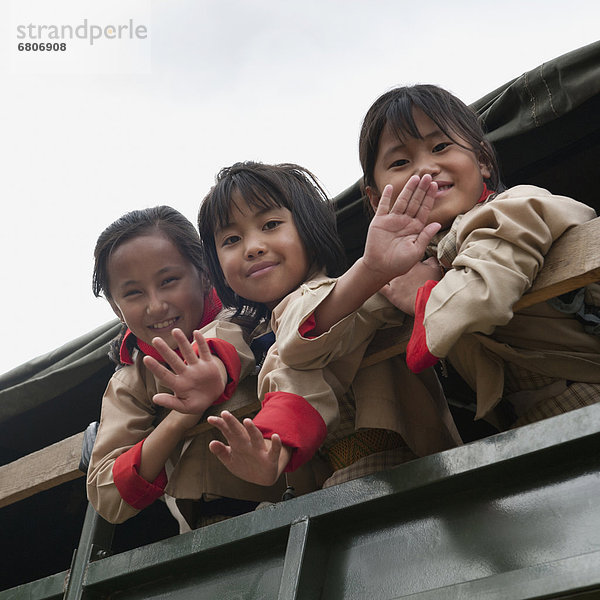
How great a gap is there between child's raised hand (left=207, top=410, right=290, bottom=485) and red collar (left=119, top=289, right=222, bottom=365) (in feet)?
3.02

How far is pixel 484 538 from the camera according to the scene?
4.35 feet

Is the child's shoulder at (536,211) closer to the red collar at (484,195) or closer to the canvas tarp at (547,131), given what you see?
the red collar at (484,195)

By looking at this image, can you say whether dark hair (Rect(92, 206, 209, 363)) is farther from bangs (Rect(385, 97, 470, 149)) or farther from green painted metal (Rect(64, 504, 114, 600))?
bangs (Rect(385, 97, 470, 149))

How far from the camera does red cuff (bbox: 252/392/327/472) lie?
1651mm

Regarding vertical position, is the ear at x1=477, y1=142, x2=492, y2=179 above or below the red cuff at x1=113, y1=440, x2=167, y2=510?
above

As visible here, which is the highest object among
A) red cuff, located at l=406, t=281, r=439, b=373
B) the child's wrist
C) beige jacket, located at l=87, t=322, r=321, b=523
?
red cuff, located at l=406, t=281, r=439, b=373

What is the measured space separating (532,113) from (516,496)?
1.13m

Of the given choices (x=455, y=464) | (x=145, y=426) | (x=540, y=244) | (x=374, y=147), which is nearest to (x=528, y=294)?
(x=540, y=244)

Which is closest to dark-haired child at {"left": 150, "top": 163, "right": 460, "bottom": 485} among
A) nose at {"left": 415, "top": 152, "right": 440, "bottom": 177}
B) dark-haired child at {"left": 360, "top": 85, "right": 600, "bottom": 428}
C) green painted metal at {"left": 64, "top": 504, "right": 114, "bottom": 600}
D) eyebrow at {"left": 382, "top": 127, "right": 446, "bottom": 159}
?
dark-haired child at {"left": 360, "top": 85, "right": 600, "bottom": 428}

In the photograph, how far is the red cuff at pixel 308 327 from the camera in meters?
1.75

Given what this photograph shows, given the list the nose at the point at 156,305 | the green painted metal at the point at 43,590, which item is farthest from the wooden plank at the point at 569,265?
the green painted metal at the point at 43,590

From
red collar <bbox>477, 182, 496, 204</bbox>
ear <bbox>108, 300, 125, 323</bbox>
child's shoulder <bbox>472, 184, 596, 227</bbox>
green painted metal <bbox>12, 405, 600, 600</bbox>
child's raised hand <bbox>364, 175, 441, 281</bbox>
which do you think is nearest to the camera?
green painted metal <bbox>12, 405, 600, 600</bbox>

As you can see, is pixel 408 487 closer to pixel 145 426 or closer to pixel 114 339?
pixel 145 426

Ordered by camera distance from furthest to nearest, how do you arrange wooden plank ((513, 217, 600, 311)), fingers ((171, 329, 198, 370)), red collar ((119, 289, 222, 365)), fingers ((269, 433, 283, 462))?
red collar ((119, 289, 222, 365)), fingers ((171, 329, 198, 370)), fingers ((269, 433, 283, 462)), wooden plank ((513, 217, 600, 311))
